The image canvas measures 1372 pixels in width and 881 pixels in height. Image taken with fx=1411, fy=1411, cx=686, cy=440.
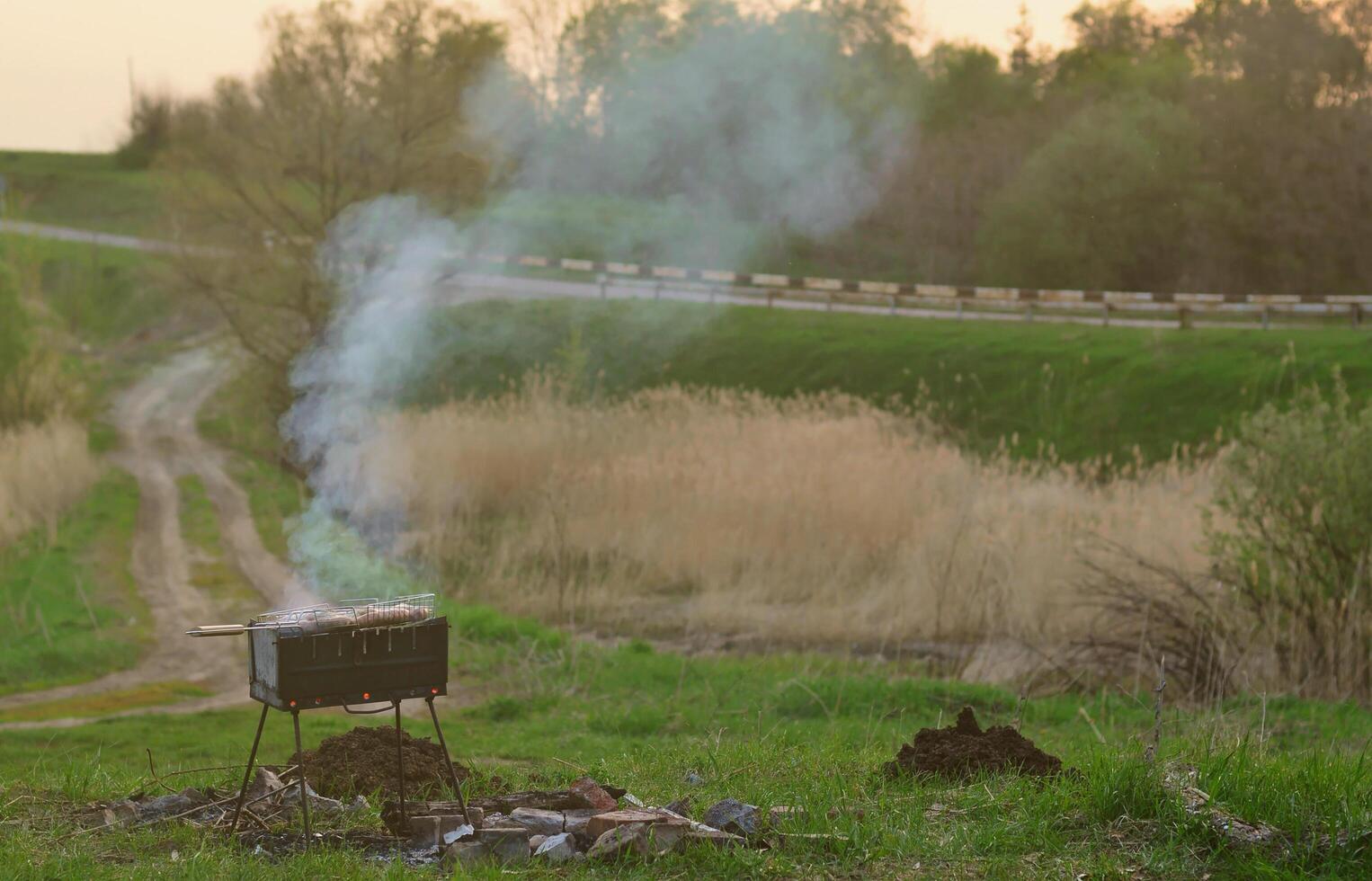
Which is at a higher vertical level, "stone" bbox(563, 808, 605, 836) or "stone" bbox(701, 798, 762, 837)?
"stone" bbox(701, 798, 762, 837)

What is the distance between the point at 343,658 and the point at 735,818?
178cm

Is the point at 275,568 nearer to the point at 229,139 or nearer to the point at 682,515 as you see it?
the point at 682,515

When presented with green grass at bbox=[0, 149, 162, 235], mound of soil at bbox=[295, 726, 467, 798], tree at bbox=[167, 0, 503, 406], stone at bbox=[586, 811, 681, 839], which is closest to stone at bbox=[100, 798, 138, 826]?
mound of soil at bbox=[295, 726, 467, 798]

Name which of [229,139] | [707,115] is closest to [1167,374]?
[707,115]

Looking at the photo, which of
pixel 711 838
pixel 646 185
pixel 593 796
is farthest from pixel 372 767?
pixel 646 185

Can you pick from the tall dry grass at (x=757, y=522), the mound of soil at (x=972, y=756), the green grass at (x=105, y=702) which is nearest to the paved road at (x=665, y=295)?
the tall dry grass at (x=757, y=522)

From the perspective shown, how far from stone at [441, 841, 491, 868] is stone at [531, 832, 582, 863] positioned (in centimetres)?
22

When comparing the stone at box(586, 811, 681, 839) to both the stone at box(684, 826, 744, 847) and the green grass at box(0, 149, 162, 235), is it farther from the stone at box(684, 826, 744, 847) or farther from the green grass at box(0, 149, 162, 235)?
the green grass at box(0, 149, 162, 235)

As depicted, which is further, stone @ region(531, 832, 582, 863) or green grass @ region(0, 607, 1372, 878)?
stone @ region(531, 832, 582, 863)

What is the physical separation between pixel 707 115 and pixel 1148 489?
614 cm

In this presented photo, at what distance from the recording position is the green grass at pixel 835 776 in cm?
556

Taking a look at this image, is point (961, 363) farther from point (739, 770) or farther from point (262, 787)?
point (262, 787)

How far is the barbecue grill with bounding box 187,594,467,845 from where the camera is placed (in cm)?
582

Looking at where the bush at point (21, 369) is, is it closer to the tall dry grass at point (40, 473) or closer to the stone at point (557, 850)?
the tall dry grass at point (40, 473)
